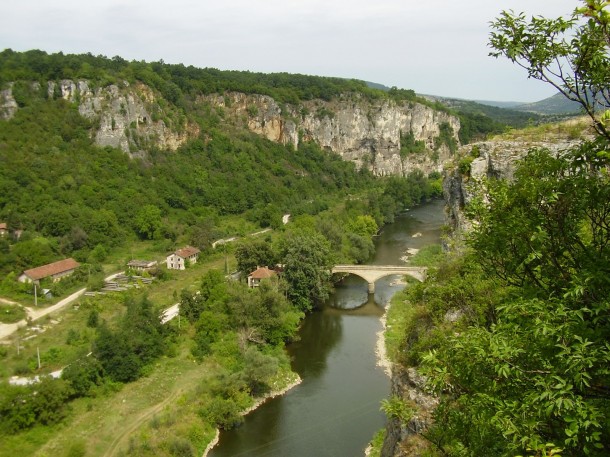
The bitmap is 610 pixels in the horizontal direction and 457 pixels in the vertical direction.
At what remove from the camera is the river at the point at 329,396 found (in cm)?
1689

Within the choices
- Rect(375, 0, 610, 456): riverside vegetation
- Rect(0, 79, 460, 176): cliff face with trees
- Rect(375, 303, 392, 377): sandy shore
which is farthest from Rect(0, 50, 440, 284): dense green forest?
Rect(375, 0, 610, 456): riverside vegetation

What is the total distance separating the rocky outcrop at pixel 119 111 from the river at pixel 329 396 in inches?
1065

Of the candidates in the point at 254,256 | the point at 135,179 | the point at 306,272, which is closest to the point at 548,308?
the point at 306,272

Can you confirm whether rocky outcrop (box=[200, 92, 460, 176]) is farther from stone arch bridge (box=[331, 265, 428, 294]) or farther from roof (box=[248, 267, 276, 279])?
roof (box=[248, 267, 276, 279])

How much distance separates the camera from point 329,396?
1998cm

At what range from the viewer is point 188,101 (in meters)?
61.2

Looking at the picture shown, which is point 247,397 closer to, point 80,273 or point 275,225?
point 80,273

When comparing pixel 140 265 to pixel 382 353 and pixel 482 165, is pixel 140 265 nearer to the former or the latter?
pixel 382 353

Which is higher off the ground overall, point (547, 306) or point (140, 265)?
point (547, 306)

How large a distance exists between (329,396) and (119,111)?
37.4 meters

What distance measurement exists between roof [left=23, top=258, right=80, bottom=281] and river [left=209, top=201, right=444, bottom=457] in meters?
15.4

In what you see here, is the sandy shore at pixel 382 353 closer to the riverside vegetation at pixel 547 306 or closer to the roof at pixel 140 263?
the roof at pixel 140 263

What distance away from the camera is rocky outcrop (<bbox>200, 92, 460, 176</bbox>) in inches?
2606

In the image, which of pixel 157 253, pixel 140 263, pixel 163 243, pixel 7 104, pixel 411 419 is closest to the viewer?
pixel 411 419
